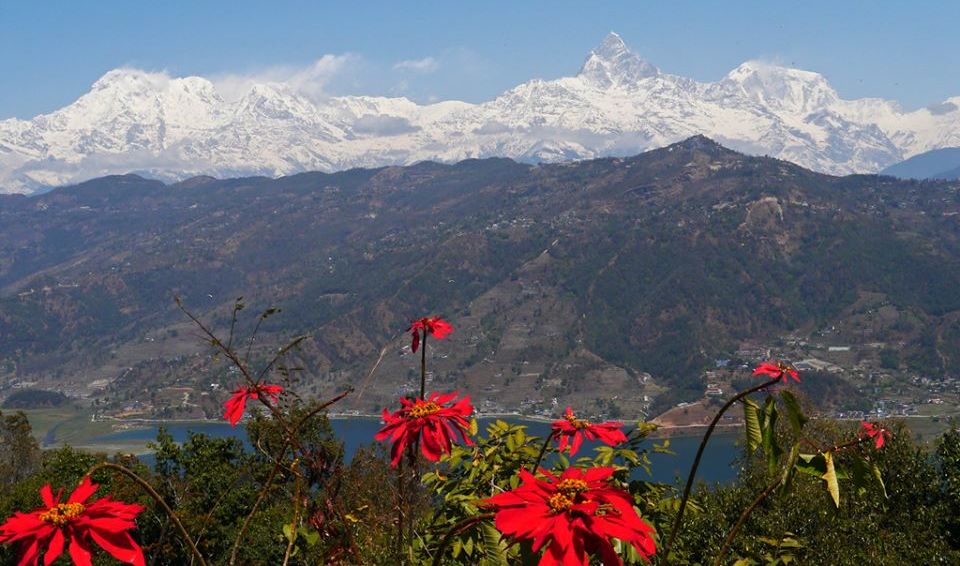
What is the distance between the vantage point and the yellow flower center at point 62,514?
106 inches

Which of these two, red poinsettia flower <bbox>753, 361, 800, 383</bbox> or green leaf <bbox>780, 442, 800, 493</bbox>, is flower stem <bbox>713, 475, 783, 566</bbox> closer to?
green leaf <bbox>780, 442, 800, 493</bbox>

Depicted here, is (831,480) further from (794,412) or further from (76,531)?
(76,531)

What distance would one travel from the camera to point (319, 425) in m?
42.4

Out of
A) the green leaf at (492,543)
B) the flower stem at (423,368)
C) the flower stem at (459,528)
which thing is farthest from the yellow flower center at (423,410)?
the flower stem at (459,528)

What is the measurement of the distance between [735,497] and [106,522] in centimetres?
1945

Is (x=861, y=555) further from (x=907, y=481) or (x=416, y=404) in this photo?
(x=416, y=404)

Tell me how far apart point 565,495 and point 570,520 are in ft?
0.49

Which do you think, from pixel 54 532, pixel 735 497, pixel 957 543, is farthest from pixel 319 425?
pixel 54 532

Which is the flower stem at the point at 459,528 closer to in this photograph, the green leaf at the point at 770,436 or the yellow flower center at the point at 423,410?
the yellow flower center at the point at 423,410

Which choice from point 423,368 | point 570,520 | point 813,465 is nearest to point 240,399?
point 423,368

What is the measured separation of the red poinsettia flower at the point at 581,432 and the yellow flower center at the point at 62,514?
8.41 feet

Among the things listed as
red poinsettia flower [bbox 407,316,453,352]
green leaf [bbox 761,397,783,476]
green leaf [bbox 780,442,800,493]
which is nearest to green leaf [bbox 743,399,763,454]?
green leaf [bbox 761,397,783,476]

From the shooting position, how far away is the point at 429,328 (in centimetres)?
507

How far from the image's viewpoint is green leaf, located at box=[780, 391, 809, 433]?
3.17 meters
